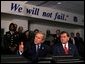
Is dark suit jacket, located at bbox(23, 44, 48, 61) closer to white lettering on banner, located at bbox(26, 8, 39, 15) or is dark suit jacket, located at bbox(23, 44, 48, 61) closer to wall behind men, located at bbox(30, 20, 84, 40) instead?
white lettering on banner, located at bbox(26, 8, 39, 15)

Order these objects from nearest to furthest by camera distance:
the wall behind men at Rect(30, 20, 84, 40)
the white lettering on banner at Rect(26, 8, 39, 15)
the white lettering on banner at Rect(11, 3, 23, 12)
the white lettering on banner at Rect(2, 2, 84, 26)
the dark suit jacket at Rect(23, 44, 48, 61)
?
1. the dark suit jacket at Rect(23, 44, 48, 61)
2. the white lettering on banner at Rect(11, 3, 23, 12)
3. the white lettering on banner at Rect(2, 2, 84, 26)
4. the white lettering on banner at Rect(26, 8, 39, 15)
5. the wall behind men at Rect(30, 20, 84, 40)

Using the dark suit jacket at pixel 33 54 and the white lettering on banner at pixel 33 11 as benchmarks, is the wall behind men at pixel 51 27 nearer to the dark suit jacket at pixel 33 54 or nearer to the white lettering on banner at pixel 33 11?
the white lettering on banner at pixel 33 11

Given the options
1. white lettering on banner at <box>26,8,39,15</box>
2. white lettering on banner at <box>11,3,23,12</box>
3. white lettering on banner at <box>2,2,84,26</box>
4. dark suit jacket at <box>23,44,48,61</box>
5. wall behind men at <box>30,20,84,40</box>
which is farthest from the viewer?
wall behind men at <box>30,20,84,40</box>

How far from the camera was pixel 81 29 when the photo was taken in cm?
1029

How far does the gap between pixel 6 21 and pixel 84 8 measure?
3.14 m

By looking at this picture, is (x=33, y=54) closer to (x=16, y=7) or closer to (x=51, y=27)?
(x=16, y=7)

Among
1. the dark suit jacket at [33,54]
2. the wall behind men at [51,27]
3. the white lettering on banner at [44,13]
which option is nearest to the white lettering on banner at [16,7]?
the white lettering on banner at [44,13]

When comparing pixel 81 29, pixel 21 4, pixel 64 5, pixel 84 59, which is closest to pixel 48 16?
pixel 64 5

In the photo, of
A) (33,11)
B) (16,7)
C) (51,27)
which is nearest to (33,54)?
(16,7)

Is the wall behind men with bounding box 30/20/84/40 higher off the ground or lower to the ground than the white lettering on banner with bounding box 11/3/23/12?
lower

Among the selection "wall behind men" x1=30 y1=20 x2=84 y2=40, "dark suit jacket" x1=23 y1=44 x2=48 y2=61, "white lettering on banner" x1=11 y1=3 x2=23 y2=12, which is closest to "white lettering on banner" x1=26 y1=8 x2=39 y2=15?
"white lettering on banner" x1=11 y1=3 x2=23 y2=12

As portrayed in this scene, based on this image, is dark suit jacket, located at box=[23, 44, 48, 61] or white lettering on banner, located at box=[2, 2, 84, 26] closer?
dark suit jacket, located at box=[23, 44, 48, 61]

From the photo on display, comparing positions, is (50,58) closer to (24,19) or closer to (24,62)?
(24,62)

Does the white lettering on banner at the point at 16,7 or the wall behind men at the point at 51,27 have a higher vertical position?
→ the white lettering on banner at the point at 16,7
